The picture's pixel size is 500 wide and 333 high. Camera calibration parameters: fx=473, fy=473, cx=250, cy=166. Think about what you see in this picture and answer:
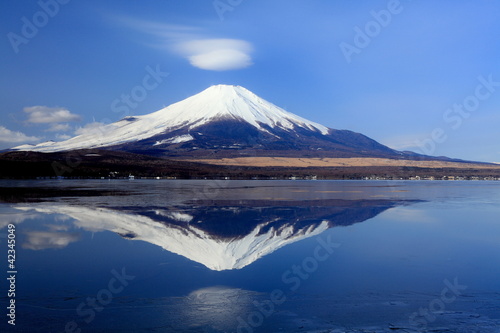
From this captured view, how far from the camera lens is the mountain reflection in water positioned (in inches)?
444

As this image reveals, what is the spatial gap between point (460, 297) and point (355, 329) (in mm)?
2528

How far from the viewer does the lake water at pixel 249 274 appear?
6.48 meters

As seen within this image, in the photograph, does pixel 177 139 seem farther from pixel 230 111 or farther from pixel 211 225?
pixel 211 225

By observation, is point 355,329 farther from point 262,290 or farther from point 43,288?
point 43,288

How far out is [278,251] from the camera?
36.7 ft

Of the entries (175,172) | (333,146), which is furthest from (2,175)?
(333,146)

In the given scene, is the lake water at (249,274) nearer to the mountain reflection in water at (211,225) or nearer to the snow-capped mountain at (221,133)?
the mountain reflection in water at (211,225)

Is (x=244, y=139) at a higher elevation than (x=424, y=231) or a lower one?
higher

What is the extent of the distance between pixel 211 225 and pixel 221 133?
5509 inches

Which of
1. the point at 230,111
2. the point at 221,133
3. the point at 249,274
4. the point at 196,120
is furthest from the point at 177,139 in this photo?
the point at 249,274

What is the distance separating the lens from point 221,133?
154 meters

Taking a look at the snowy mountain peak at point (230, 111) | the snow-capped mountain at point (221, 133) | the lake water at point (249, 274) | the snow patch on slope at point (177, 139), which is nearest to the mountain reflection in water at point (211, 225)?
the lake water at point (249, 274)

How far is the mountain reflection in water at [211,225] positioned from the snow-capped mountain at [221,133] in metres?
102

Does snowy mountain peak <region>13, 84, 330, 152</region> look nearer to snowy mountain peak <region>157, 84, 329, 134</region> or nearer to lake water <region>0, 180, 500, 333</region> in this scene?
snowy mountain peak <region>157, 84, 329, 134</region>
